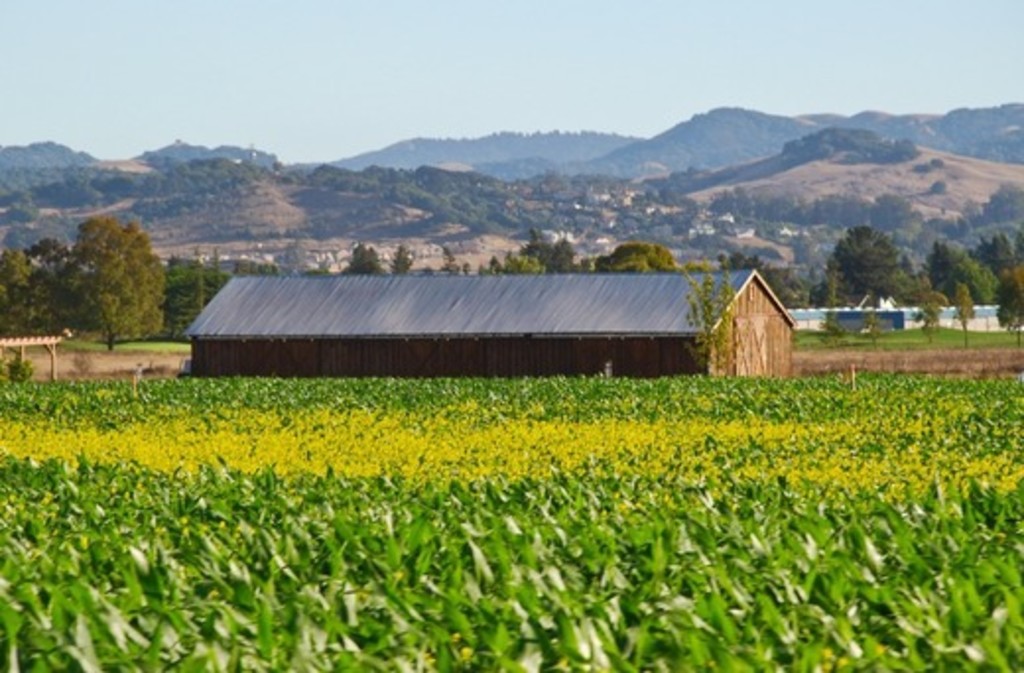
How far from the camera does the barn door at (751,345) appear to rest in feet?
249

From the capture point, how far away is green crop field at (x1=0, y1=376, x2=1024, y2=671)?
31.7 feet

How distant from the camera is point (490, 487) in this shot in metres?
18.9

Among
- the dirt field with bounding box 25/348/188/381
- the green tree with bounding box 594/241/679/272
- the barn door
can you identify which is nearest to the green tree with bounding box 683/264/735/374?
the barn door

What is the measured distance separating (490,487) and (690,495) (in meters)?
2.02

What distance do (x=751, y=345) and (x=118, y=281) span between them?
6874 centimetres

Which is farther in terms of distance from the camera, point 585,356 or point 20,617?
point 585,356

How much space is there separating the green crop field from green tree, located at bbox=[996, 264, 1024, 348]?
11106cm

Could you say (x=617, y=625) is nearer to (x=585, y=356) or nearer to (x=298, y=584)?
(x=298, y=584)

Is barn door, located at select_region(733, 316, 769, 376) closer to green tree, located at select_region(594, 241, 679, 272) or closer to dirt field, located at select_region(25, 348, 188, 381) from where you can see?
dirt field, located at select_region(25, 348, 188, 381)

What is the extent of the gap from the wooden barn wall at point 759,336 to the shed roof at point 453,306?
103 centimetres

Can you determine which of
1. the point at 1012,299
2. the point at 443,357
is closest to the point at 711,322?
the point at 443,357

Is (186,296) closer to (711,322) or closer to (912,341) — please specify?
(912,341)

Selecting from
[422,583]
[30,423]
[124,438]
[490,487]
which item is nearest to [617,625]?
[422,583]

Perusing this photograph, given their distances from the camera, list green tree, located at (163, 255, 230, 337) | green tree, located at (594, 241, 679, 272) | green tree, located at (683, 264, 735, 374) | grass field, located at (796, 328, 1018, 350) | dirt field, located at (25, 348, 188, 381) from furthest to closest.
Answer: green tree, located at (163, 255, 230, 337)
grass field, located at (796, 328, 1018, 350)
green tree, located at (594, 241, 679, 272)
dirt field, located at (25, 348, 188, 381)
green tree, located at (683, 264, 735, 374)
